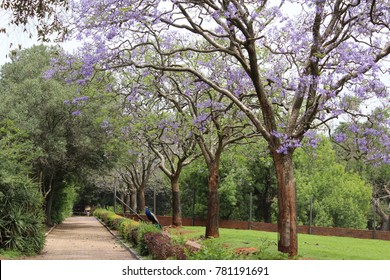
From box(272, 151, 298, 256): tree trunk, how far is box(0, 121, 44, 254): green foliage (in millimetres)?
7156

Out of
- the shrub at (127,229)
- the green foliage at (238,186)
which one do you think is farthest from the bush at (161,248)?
the green foliage at (238,186)

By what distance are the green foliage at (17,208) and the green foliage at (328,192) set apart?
803 inches

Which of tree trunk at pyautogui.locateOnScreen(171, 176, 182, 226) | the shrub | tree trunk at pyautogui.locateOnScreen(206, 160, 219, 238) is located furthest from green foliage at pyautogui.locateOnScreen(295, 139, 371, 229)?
tree trunk at pyautogui.locateOnScreen(206, 160, 219, 238)

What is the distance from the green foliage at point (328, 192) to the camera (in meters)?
34.4

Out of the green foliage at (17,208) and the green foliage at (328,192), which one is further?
the green foliage at (328,192)

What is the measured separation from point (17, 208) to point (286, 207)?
755cm

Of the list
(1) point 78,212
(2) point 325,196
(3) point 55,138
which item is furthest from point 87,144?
(1) point 78,212

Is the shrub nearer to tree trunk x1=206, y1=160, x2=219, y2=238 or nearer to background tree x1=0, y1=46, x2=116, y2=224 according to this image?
tree trunk x1=206, y1=160, x2=219, y2=238

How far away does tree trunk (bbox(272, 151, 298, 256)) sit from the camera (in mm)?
14031

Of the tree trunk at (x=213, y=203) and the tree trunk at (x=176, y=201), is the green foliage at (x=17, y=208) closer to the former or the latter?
the tree trunk at (x=213, y=203)

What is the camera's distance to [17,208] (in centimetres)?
1631

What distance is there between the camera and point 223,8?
14.1 m

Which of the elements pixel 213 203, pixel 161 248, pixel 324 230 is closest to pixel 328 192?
pixel 324 230

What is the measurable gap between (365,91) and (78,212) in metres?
67.5
